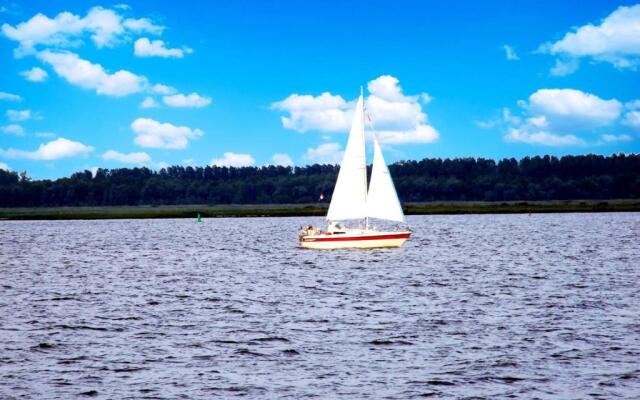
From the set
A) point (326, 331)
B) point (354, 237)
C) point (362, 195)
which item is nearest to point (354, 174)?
point (362, 195)

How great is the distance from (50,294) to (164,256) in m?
31.6

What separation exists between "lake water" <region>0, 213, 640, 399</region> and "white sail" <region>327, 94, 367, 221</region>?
24.1 ft

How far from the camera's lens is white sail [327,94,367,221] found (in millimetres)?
63875

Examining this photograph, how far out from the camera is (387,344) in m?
26.3

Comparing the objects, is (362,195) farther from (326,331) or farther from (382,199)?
(326,331)

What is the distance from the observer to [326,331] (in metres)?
29.0

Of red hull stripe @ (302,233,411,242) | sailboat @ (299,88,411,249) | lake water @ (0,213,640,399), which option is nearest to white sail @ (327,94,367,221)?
sailboat @ (299,88,411,249)

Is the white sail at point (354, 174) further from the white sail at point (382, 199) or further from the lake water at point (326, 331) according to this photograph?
the lake water at point (326, 331)

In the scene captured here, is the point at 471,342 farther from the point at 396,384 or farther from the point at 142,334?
the point at 142,334

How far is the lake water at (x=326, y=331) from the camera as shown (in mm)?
21078

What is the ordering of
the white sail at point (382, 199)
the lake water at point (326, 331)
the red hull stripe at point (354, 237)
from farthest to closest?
the red hull stripe at point (354, 237) → the white sail at point (382, 199) → the lake water at point (326, 331)

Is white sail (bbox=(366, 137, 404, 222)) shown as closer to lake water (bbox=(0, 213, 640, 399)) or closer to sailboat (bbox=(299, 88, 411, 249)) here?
sailboat (bbox=(299, 88, 411, 249))

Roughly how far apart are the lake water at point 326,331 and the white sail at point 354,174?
24.1 ft

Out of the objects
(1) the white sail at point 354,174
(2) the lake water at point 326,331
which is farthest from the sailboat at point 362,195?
(2) the lake water at point 326,331
